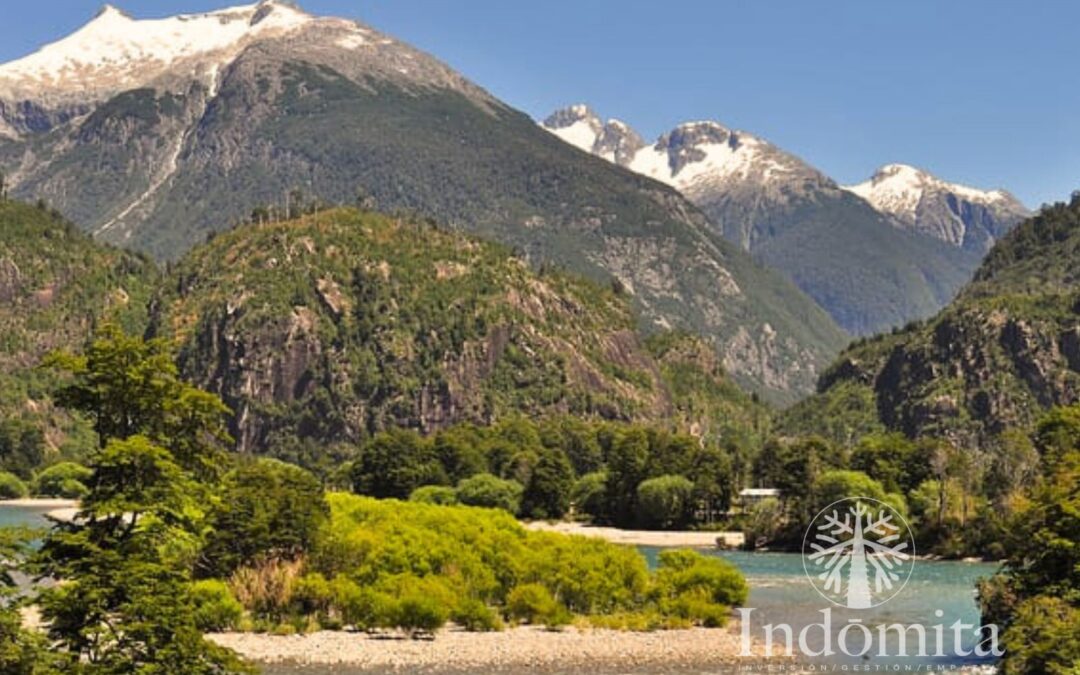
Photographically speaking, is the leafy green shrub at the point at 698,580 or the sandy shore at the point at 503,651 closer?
the sandy shore at the point at 503,651

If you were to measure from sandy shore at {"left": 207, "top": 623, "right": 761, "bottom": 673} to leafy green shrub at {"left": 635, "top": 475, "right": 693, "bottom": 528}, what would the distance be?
11206cm

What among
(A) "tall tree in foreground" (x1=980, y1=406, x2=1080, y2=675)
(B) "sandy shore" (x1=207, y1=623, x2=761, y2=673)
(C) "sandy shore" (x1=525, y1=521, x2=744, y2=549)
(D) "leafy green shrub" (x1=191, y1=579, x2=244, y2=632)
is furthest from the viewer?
(C) "sandy shore" (x1=525, y1=521, x2=744, y2=549)

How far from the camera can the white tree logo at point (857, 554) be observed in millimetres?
113500

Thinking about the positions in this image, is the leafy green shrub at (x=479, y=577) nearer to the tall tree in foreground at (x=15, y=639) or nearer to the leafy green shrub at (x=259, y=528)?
the leafy green shrub at (x=259, y=528)

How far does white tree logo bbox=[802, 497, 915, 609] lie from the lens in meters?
114

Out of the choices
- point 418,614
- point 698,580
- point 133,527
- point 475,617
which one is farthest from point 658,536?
point 133,527

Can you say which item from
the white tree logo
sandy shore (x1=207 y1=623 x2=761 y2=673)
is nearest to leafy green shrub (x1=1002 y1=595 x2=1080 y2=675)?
sandy shore (x1=207 y1=623 x2=761 y2=673)

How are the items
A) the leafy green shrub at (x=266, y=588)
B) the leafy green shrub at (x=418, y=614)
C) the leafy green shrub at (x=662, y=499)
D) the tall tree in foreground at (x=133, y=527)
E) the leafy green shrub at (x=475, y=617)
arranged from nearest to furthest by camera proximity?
the tall tree in foreground at (x=133, y=527)
the leafy green shrub at (x=418, y=614)
the leafy green shrub at (x=475, y=617)
the leafy green shrub at (x=266, y=588)
the leafy green shrub at (x=662, y=499)

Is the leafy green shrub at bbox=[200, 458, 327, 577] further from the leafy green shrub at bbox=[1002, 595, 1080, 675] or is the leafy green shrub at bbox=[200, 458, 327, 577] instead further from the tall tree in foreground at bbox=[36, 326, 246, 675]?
the tall tree in foreground at bbox=[36, 326, 246, 675]

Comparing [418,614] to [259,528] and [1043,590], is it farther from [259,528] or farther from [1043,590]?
[1043,590]

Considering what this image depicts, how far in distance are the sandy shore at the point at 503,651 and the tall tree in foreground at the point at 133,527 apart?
33.2 meters

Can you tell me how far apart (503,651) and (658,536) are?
10857 cm

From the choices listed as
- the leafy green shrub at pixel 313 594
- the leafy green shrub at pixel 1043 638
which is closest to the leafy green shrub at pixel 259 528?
the leafy green shrub at pixel 313 594

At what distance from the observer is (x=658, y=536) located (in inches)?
7205
